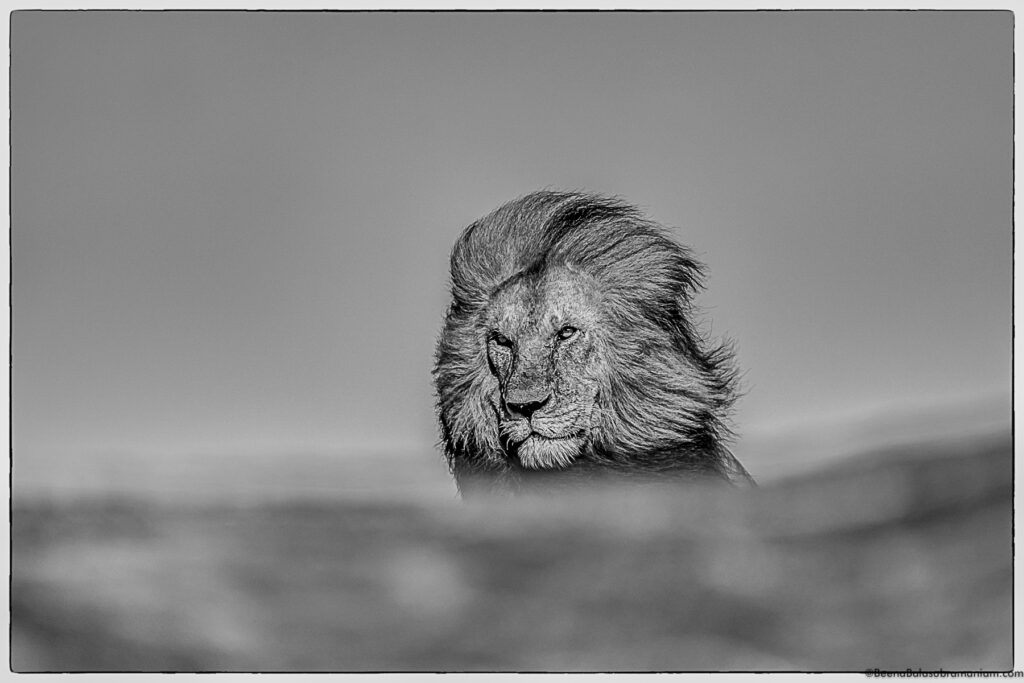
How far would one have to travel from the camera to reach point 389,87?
2346mm

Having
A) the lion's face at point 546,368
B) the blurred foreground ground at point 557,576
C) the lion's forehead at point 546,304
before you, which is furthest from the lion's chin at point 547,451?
the lion's forehead at point 546,304

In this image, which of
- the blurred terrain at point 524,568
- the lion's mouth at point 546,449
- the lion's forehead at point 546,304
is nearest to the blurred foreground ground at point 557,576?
the blurred terrain at point 524,568

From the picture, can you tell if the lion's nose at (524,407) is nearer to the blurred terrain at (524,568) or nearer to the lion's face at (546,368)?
the lion's face at (546,368)

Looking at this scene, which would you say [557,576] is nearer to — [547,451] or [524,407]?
[547,451]

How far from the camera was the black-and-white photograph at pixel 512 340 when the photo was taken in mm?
2285

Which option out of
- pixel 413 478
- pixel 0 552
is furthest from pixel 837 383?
pixel 0 552

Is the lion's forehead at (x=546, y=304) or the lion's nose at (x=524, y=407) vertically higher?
the lion's forehead at (x=546, y=304)

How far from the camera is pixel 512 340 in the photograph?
2.28 metres

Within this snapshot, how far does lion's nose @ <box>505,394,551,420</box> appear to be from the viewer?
7.42 feet

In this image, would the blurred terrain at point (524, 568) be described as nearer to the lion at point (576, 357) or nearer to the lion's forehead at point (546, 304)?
the lion at point (576, 357)

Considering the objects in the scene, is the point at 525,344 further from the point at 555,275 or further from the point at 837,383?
the point at 837,383

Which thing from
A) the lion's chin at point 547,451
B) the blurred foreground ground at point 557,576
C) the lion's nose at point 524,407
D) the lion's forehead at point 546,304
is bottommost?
the blurred foreground ground at point 557,576

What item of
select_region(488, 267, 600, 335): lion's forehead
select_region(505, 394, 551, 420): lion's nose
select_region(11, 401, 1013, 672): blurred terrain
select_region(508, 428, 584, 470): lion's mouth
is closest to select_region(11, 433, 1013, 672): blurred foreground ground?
select_region(11, 401, 1013, 672): blurred terrain

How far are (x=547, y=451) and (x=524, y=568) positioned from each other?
300mm
